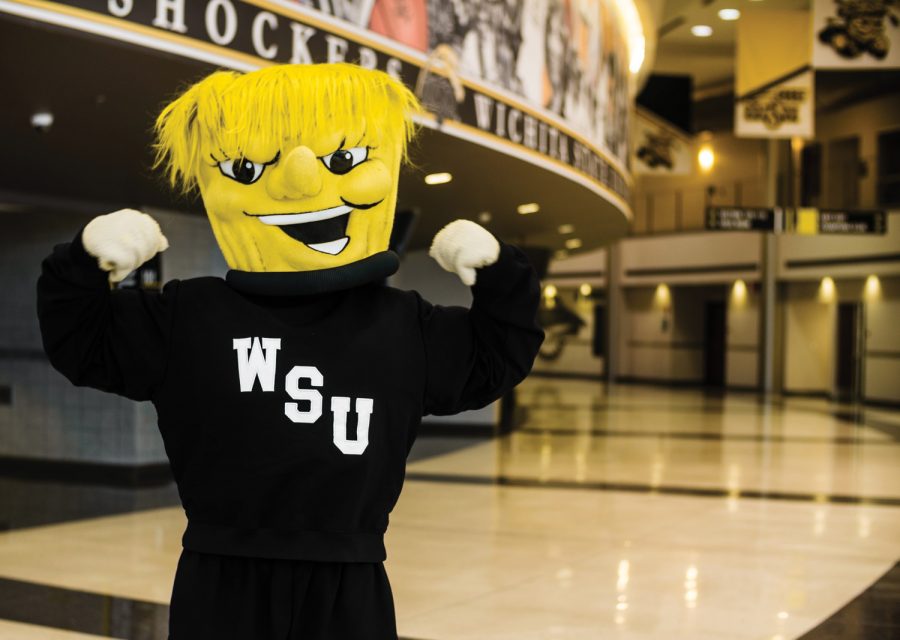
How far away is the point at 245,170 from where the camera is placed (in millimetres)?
2039

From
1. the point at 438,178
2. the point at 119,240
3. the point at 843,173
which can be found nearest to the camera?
the point at 119,240

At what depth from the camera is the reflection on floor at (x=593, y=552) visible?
14.7 ft

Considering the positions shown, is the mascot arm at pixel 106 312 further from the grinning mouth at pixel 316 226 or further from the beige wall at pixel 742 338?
the beige wall at pixel 742 338

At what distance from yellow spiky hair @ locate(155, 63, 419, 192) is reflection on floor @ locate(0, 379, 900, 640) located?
2.71 meters

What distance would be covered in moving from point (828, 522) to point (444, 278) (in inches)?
245

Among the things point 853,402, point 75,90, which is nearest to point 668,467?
point 75,90

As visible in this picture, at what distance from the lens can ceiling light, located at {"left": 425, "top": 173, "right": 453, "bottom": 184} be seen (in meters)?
7.11

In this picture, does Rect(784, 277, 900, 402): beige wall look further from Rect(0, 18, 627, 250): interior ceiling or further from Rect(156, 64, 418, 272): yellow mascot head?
Rect(156, 64, 418, 272): yellow mascot head

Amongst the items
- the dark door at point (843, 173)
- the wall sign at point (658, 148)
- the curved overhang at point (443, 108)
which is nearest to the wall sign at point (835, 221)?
the wall sign at point (658, 148)

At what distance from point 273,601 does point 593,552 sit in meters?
4.23

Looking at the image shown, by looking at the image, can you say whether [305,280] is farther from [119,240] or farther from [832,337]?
[832,337]

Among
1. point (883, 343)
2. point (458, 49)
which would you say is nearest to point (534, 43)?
point (458, 49)

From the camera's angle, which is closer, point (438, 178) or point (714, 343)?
point (438, 178)

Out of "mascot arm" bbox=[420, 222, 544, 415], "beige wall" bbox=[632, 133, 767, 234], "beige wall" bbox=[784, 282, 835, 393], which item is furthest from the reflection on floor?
"beige wall" bbox=[632, 133, 767, 234]
